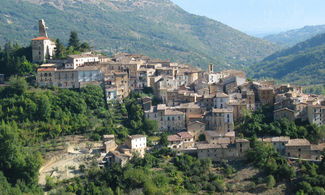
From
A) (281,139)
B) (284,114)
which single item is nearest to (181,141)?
(281,139)

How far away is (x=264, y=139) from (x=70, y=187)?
17.6 m

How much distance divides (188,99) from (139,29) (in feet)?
355

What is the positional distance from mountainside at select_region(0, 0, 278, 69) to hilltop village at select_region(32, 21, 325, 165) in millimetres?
61562

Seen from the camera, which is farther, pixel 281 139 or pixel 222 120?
pixel 222 120

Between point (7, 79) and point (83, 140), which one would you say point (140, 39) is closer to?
point (7, 79)

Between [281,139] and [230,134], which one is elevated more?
[230,134]

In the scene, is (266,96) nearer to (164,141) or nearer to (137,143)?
(164,141)

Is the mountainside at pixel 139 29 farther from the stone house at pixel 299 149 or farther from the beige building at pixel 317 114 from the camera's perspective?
the stone house at pixel 299 149

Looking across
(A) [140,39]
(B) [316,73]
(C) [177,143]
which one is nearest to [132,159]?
(C) [177,143]

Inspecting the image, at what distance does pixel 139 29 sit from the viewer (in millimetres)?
151250

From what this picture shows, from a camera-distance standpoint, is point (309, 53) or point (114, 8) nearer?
point (309, 53)

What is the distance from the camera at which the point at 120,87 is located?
4819 centimetres

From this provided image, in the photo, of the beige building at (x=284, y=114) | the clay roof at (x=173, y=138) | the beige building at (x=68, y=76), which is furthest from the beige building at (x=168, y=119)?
the beige building at (x=68, y=76)

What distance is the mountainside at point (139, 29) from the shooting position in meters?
123
